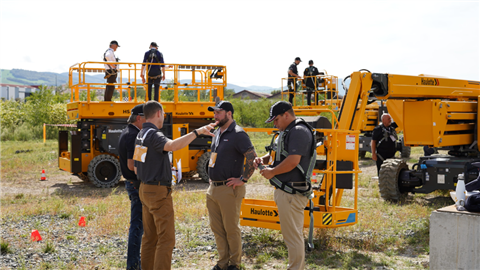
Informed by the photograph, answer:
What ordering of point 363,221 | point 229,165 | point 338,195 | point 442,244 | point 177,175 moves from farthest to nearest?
point 363,221, point 338,195, point 177,175, point 229,165, point 442,244

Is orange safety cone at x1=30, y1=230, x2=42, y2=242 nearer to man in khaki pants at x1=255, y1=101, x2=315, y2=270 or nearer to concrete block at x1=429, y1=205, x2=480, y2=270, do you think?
man in khaki pants at x1=255, y1=101, x2=315, y2=270

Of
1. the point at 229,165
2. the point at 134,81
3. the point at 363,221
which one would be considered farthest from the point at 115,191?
the point at 229,165

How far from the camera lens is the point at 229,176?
207 inches

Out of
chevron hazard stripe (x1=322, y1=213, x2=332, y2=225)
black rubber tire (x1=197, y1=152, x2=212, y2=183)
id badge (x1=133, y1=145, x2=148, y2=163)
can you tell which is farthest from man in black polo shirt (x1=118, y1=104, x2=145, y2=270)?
black rubber tire (x1=197, y1=152, x2=212, y2=183)

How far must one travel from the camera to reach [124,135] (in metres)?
5.52

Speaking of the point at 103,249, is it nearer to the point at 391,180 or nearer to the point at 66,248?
the point at 66,248

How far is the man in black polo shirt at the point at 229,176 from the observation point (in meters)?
5.25

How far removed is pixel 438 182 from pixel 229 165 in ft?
18.0

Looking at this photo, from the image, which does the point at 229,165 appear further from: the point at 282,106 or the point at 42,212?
the point at 42,212

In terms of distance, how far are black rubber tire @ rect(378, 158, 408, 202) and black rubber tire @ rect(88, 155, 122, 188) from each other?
715 centimetres

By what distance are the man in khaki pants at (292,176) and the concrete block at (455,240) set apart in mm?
1380

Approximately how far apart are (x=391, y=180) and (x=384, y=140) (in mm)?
1381

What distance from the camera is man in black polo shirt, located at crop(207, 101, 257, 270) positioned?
17.2 ft

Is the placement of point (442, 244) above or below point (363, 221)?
above
